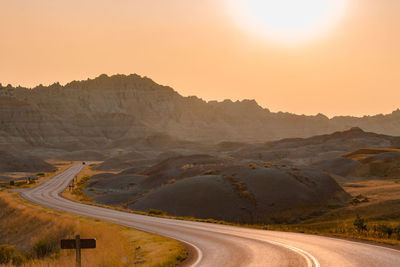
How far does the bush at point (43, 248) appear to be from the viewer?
27984mm

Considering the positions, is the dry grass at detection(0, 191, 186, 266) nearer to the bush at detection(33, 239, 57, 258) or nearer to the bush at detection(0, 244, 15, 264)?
the bush at detection(33, 239, 57, 258)

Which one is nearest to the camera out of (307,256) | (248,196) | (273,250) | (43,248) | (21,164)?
(307,256)

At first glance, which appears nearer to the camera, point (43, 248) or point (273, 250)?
point (273, 250)

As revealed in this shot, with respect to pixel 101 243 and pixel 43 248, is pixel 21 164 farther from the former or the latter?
pixel 101 243

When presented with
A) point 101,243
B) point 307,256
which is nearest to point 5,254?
point 101,243

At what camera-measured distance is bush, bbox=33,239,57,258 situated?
28.0 metres

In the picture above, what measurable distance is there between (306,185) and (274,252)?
143 ft

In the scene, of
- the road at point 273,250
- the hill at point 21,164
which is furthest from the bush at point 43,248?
the hill at point 21,164

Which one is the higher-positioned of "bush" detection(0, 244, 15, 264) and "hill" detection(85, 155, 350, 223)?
"hill" detection(85, 155, 350, 223)

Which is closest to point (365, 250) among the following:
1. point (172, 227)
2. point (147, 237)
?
point (147, 237)

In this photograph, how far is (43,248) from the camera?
2856 centimetres

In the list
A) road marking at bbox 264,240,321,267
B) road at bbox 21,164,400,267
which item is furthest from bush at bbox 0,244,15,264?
road marking at bbox 264,240,321,267

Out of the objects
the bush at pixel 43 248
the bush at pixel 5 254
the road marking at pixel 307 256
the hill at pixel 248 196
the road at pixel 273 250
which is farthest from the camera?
the hill at pixel 248 196

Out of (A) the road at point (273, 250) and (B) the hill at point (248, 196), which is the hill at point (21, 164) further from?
(A) the road at point (273, 250)
